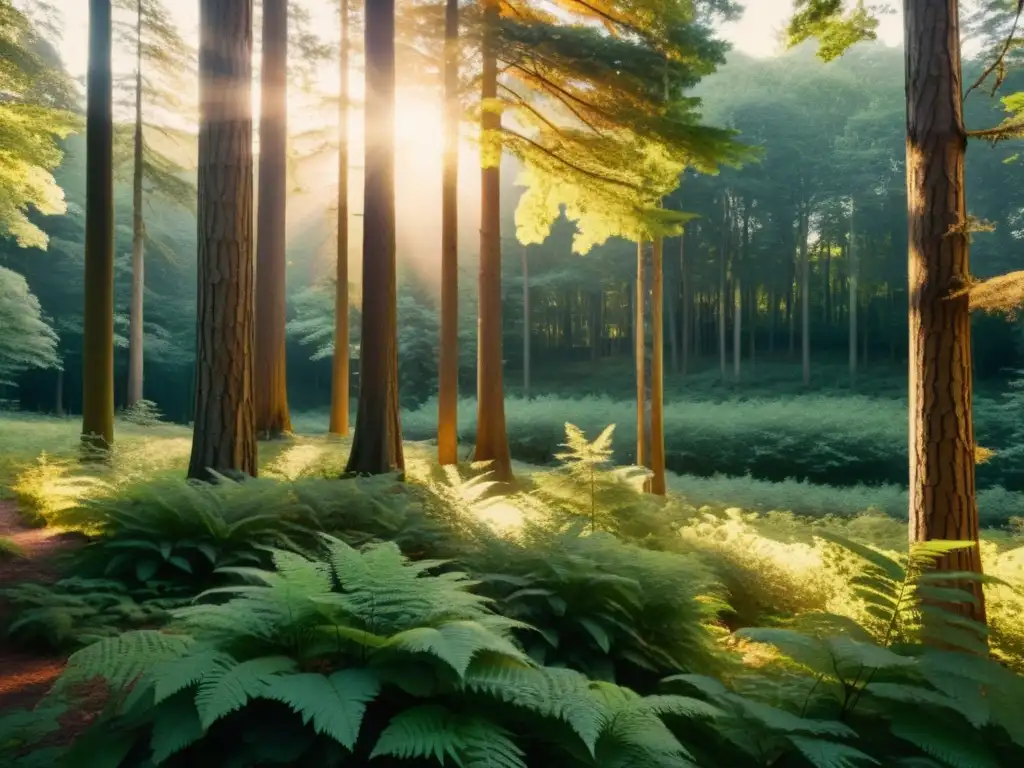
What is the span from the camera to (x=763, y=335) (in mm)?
39219

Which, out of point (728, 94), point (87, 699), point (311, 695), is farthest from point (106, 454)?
point (728, 94)

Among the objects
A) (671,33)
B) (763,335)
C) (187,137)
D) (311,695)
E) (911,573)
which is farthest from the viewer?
(763,335)

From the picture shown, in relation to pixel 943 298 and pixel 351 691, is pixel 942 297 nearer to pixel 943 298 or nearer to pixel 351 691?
pixel 943 298

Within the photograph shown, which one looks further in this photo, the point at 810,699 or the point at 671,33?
the point at 671,33

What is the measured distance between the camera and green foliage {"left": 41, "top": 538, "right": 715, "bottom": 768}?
2084 millimetres

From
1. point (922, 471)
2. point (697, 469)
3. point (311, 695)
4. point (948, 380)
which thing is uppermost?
point (948, 380)

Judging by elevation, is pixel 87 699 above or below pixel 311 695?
below

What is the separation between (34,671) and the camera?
3.54 meters

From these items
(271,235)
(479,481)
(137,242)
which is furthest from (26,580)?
(137,242)

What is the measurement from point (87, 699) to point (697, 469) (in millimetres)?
21491

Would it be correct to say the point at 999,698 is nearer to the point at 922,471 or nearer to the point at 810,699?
the point at 810,699

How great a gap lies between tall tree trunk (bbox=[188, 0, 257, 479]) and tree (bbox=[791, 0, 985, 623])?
5.42m

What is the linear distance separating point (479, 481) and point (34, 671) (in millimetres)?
7145

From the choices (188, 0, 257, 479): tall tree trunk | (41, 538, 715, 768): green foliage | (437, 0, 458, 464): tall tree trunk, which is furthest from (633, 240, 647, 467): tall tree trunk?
(41, 538, 715, 768): green foliage
